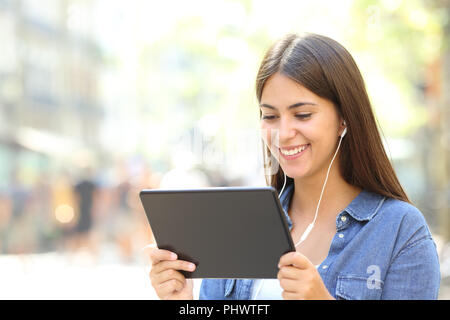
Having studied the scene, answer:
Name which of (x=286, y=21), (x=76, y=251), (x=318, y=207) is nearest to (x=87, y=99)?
(x=76, y=251)

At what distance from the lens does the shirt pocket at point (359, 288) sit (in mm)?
1625

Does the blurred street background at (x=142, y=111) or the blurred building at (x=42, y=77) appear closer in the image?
the blurred street background at (x=142, y=111)

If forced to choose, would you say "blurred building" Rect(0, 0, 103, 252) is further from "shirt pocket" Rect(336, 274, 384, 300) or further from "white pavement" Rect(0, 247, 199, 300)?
"shirt pocket" Rect(336, 274, 384, 300)

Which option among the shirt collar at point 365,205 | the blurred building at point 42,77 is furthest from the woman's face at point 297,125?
the blurred building at point 42,77

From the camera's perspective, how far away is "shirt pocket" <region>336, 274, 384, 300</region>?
1625mm

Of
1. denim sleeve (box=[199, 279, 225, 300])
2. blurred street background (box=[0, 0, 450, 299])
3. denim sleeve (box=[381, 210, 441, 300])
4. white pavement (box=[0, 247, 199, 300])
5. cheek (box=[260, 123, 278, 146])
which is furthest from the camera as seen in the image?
white pavement (box=[0, 247, 199, 300])

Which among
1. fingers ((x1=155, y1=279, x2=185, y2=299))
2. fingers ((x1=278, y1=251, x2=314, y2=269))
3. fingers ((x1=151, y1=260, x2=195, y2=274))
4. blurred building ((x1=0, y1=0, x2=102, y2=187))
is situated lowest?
fingers ((x1=155, y1=279, x2=185, y2=299))

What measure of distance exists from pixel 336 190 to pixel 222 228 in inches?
18.7

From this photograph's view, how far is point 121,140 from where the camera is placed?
662 inches

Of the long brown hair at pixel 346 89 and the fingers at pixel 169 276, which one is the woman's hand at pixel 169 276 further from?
the long brown hair at pixel 346 89

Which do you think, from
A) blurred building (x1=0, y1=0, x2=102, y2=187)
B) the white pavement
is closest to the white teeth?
the white pavement

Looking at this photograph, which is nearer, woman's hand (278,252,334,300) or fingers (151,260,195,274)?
woman's hand (278,252,334,300)

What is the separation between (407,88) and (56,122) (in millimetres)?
10909

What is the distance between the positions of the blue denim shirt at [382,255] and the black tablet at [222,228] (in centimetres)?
22
